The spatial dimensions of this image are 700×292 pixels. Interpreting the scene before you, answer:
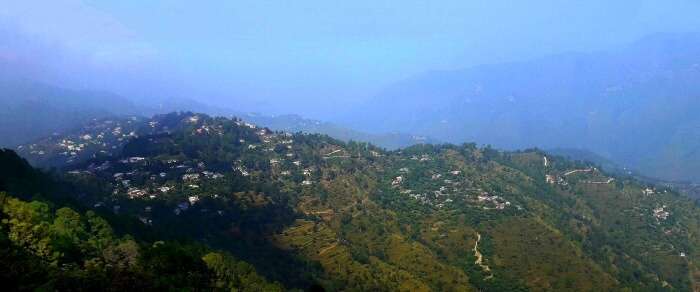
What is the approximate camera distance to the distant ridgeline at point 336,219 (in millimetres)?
32000

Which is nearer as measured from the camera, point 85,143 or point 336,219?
point 336,219

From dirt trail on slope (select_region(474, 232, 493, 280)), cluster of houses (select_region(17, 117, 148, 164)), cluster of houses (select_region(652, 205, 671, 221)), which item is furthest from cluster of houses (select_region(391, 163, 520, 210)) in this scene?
cluster of houses (select_region(17, 117, 148, 164))

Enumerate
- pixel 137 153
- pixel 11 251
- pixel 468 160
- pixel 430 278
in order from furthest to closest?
pixel 468 160 → pixel 137 153 → pixel 430 278 → pixel 11 251

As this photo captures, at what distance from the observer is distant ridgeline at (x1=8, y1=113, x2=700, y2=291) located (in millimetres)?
32000

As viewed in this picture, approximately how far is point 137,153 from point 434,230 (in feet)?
144

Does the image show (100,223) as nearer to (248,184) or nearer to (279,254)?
(279,254)

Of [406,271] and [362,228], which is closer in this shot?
[406,271]

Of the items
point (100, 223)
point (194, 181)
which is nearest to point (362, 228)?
point (194, 181)

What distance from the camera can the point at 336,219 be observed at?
64000 mm

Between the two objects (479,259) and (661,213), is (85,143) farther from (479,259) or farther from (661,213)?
(661,213)

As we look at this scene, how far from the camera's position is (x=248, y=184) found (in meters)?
68.4

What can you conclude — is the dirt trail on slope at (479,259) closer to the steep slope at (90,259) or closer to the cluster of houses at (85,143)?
the steep slope at (90,259)

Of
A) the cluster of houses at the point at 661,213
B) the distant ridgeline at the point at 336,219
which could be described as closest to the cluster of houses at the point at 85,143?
the distant ridgeline at the point at 336,219

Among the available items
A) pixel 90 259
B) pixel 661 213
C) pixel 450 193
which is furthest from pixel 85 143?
pixel 661 213
